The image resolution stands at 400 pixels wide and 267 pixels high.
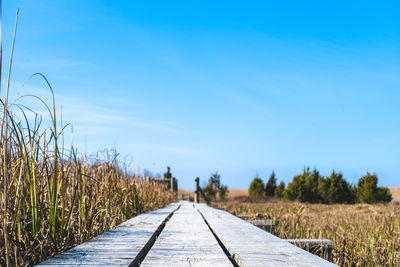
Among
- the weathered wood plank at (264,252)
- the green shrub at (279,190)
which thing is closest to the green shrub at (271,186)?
the green shrub at (279,190)

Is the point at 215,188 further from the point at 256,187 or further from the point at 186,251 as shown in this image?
the point at 186,251

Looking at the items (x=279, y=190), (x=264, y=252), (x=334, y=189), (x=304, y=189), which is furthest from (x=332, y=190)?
(x=264, y=252)

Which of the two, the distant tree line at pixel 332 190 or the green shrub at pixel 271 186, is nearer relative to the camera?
the distant tree line at pixel 332 190

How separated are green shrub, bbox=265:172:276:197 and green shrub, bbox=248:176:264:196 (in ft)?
1.84

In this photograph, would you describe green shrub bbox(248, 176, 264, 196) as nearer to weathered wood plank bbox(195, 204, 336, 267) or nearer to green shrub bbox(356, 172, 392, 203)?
green shrub bbox(356, 172, 392, 203)

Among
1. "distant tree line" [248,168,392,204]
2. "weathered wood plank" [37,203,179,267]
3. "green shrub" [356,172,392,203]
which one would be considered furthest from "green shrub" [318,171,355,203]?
"weathered wood plank" [37,203,179,267]

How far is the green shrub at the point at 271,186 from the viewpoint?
80.1 ft

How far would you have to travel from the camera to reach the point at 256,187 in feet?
79.2

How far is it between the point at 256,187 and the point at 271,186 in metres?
1.21

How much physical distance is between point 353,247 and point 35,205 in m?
2.88

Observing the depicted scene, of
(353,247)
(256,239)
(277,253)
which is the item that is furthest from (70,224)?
(353,247)

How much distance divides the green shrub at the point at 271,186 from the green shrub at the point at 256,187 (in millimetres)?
562

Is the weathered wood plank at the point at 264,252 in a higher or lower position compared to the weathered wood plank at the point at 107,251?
lower

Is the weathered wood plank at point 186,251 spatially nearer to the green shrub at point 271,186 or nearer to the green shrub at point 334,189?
the green shrub at point 334,189
